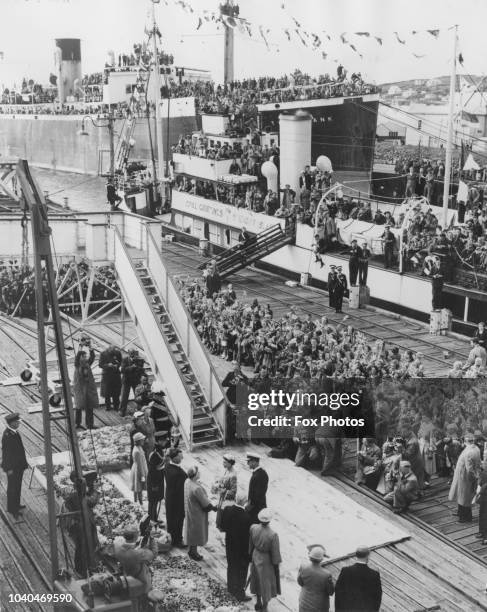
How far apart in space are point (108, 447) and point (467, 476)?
4910 millimetres

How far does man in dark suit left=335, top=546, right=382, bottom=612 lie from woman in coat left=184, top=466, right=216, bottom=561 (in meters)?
1.97

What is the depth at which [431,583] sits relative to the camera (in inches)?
315

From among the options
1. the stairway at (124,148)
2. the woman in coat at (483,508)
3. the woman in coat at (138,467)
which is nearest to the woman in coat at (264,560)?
the woman in coat at (138,467)

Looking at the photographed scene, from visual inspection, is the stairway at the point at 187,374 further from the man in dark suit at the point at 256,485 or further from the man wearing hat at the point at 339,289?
the man wearing hat at the point at 339,289

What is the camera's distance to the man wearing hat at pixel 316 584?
6578mm

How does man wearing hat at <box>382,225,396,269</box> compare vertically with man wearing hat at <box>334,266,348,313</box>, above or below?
above

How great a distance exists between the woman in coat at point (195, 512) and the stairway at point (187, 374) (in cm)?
292

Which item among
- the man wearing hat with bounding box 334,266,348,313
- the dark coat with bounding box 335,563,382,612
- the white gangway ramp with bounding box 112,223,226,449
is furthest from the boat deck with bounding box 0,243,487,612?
the man wearing hat with bounding box 334,266,348,313

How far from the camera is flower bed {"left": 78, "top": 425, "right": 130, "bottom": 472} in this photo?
10.7 m

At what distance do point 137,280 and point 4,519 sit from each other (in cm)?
504

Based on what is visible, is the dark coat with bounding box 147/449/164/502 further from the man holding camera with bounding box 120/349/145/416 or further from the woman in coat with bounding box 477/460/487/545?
the man holding camera with bounding box 120/349/145/416

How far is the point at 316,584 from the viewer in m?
6.61

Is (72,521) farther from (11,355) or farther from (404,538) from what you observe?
(11,355)

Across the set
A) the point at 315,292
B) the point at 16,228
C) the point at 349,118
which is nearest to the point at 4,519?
the point at 16,228
